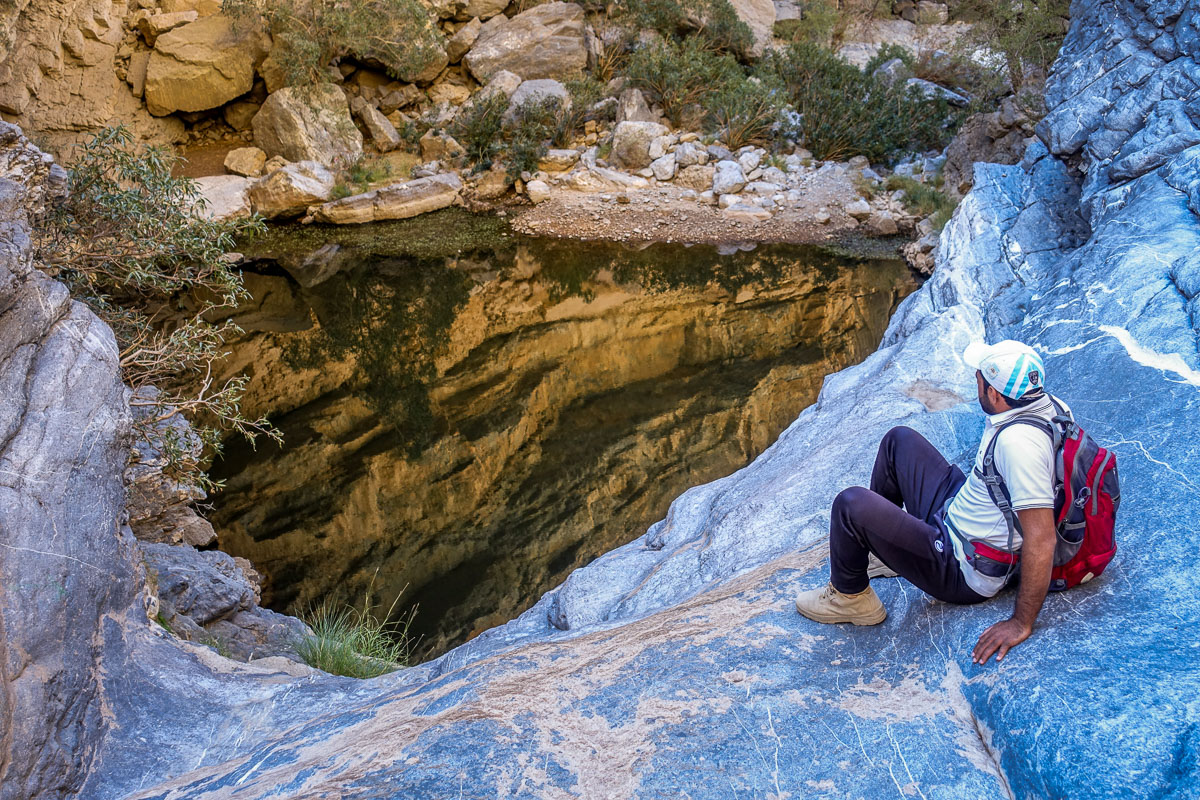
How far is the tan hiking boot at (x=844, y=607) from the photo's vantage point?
9.64 ft

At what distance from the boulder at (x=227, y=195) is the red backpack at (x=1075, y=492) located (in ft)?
49.4

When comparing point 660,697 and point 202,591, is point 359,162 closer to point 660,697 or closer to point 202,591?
point 202,591

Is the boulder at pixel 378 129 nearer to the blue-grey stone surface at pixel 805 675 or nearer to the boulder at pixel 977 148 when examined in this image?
the boulder at pixel 977 148

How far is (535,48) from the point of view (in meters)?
19.5

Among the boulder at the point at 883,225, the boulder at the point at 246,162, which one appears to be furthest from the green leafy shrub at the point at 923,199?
the boulder at the point at 246,162

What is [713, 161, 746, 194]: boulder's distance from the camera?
16.1 meters

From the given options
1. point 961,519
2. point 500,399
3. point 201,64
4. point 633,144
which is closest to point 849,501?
point 961,519

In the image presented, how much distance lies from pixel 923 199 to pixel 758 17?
35.4 ft

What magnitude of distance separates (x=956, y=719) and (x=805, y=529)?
1935 mm

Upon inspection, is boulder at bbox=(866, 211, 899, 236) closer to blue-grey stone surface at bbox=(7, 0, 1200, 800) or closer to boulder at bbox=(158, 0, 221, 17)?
blue-grey stone surface at bbox=(7, 0, 1200, 800)

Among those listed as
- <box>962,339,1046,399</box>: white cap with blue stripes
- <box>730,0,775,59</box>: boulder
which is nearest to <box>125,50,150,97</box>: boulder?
<box>730,0,775,59</box>: boulder

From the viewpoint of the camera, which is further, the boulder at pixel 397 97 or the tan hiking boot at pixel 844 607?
the boulder at pixel 397 97

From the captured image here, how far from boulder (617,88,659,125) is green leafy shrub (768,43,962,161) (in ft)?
10.9

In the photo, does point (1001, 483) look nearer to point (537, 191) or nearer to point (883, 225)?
point (883, 225)
